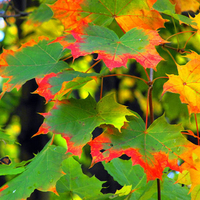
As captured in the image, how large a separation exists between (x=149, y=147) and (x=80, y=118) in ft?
0.55

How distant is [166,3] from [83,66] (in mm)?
1211

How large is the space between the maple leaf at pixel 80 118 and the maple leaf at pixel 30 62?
12 cm

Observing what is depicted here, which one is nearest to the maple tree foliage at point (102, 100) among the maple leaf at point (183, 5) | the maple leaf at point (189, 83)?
the maple leaf at point (189, 83)

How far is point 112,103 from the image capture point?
0.62m

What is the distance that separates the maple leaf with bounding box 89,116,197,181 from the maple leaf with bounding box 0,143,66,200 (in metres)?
0.11

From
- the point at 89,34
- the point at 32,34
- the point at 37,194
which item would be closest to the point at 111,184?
the point at 37,194

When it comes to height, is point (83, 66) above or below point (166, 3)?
below

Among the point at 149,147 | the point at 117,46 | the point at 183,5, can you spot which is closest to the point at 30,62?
the point at 117,46

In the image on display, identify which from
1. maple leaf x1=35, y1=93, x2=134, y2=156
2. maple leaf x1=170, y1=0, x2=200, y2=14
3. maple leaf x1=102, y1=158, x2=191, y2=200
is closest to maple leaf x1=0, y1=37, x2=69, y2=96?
maple leaf x1=35, y1=93, x2=134, y2=156

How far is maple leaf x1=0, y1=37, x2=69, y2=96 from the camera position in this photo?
68 cm

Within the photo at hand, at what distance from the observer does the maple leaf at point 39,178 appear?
2.01 ft

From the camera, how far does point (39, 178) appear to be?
2.03 ft

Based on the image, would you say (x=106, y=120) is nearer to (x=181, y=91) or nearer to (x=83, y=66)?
(x=181, y=91)

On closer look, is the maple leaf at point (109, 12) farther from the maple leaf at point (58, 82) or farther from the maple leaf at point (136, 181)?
the maple leaf at point (136, 181)
